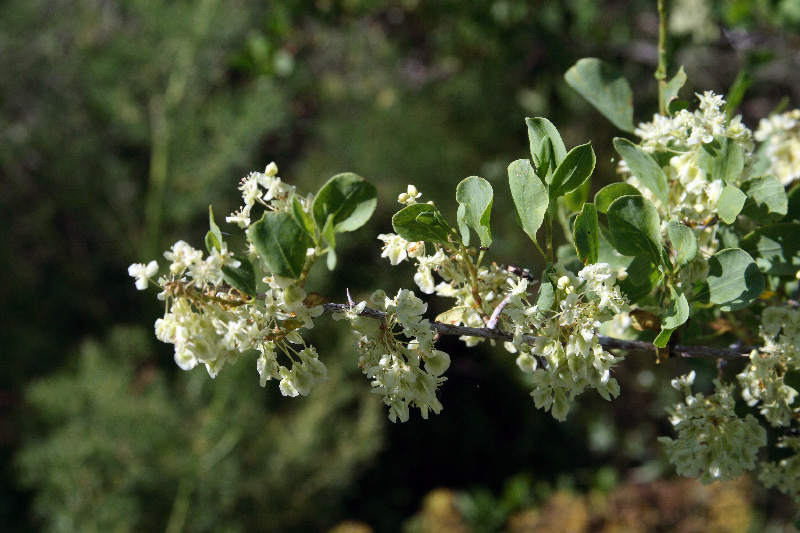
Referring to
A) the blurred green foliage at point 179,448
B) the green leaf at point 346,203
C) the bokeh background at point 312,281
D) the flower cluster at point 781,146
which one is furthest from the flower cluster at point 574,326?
the blurred green foliage at point 179,448

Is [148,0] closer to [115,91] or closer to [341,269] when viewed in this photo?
[115,91]

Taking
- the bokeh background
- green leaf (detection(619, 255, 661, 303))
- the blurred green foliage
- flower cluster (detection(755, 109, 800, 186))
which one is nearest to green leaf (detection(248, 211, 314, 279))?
green leaf (detection(619, 255, 661, 303))

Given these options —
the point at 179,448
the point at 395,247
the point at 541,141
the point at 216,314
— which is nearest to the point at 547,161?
the point at 541,141

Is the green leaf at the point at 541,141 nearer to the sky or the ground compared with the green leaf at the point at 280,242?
nearer to the ground

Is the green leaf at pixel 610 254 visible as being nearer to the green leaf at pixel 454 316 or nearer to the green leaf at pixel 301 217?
the green leaf at pixel 454 316

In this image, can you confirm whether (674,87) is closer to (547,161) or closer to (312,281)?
(547,161)

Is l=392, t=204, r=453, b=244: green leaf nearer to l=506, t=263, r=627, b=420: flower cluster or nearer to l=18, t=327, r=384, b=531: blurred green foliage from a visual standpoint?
l=506, t=263, r=627, b=420: flower cluster
